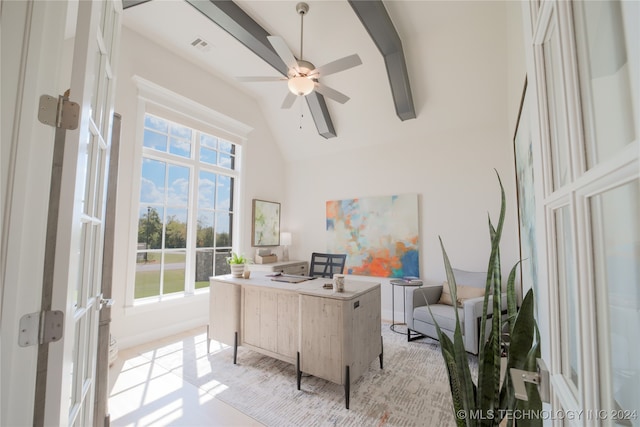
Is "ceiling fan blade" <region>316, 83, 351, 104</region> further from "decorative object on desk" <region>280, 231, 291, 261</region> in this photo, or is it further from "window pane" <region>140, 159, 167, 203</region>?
"decorative object on desk" <region>280, 231, 291, 261</region>

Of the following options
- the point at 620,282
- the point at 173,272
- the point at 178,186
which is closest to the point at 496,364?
the point at 620,282

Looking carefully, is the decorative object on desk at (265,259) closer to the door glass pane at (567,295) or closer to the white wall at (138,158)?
the white wall at (138,158)

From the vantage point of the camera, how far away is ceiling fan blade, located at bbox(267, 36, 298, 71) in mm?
2117

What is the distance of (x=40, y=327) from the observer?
0.76 m

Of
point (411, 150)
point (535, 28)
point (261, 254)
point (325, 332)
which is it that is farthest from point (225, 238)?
point (535, 28)

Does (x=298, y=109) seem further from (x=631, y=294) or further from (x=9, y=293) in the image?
(x=631, y=294)

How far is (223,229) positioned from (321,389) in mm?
3041

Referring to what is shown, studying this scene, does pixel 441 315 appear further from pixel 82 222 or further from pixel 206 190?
pixel 206 190

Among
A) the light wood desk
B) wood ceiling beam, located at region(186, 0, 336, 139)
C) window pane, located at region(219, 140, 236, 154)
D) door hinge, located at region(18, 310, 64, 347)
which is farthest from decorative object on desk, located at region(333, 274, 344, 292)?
window pane, located at region(219, 140, 236, 154)

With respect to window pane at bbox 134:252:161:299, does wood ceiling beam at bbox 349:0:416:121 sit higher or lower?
higher

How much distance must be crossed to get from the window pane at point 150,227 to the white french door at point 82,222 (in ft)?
7.96

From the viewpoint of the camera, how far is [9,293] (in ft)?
2.33

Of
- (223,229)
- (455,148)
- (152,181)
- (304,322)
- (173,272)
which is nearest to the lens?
(304,322)

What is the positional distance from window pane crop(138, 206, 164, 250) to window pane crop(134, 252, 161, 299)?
5.5 inches
